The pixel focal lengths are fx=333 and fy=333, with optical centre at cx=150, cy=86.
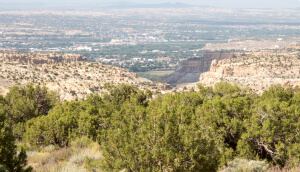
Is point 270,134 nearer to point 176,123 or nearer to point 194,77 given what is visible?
point 176,123

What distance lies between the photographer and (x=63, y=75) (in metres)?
52.6

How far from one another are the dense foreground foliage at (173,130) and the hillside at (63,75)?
20200 mm

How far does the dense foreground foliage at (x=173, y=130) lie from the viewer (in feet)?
26.6

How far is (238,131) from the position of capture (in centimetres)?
1229

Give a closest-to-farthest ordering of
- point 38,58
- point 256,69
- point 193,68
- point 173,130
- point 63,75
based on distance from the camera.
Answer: point 173,130 < point 63,75 < point 256,69 < point 38,58 < point 193,68

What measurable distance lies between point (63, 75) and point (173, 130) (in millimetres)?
46662

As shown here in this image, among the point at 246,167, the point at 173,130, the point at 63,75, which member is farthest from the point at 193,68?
the point at 173,130

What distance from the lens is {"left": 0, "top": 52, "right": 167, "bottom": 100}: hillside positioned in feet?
133

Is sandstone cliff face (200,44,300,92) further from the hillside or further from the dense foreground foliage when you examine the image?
the dense foreground foliage

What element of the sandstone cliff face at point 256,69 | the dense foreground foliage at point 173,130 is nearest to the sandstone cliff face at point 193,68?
the sandstone cliff face at point 256,69

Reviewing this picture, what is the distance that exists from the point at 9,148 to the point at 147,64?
14326 cm

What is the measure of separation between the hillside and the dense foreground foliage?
20200 millimetres

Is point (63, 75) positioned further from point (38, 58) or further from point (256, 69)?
Answer: point (256, 69)

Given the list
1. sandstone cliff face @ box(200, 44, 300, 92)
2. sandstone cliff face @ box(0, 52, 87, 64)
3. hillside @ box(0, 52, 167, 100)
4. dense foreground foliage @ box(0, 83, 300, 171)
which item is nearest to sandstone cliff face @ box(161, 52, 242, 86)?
sandstone cliff face @ box(200, 44, 300, 92)
